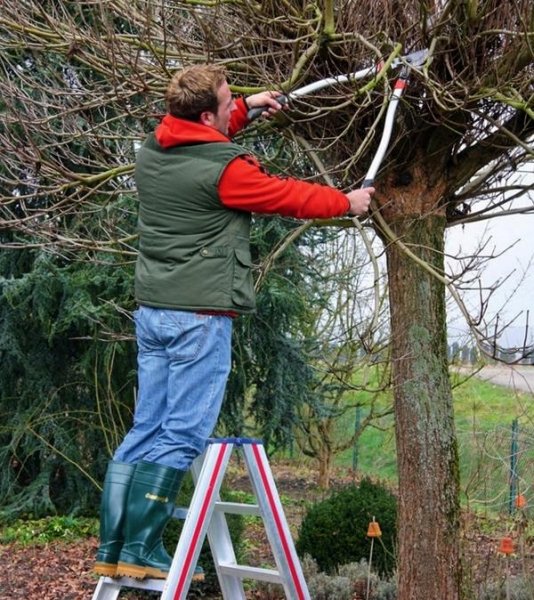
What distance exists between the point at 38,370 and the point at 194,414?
621 cm

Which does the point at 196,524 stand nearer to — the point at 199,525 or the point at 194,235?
the point at 199,525

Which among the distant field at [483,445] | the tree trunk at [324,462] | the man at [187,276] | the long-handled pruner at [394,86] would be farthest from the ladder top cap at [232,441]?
the tree trunk at [324,462]

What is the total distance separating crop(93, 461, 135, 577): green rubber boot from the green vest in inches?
24.7

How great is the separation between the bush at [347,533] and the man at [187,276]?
3.53 meters

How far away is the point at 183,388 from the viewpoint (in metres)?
3.22

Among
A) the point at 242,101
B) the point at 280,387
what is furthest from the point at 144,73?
the point at 280,387

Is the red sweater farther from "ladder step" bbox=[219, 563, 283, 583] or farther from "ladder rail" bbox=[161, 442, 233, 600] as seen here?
"ladder step" bbox=[219, 563, 283, 583]

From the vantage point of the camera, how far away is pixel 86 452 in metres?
9.15

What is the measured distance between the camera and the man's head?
3.21m

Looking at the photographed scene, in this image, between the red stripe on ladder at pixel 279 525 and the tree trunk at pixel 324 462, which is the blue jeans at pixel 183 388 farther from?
the tree trunk at pixel 324 462

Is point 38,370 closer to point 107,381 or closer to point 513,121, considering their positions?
point 107,381

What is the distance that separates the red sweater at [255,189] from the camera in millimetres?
3135

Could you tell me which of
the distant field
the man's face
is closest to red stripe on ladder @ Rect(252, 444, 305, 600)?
the man's face

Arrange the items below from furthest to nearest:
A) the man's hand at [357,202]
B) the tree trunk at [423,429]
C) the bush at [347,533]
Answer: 1. the bush at [347,533]
2. the tree trunk at [423,429]
3. the man's hand at [357,202]
